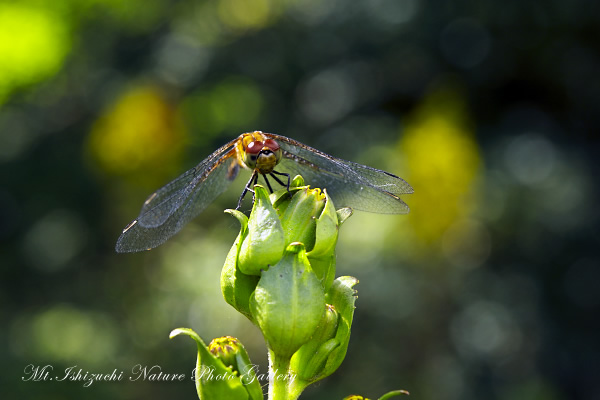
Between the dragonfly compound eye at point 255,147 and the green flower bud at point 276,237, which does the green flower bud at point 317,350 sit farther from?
the dragonfly compound eye at point 255,147

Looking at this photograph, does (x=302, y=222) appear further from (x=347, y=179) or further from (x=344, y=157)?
(x=344, y=157)

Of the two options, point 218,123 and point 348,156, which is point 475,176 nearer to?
point 348,156

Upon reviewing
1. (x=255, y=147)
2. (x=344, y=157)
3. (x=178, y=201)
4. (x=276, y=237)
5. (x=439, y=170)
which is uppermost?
(x=276, y=237)

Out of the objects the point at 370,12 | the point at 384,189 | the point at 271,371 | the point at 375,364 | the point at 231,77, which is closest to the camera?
the point at 271,371

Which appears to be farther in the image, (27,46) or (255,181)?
(27,46)

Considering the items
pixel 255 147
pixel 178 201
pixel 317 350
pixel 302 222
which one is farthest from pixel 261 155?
pixel 317 350

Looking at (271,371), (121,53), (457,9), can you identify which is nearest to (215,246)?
(121,53)

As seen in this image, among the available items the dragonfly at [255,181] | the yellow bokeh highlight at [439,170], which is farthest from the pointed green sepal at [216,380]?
the yellow bokeh highlight at [439,170]
